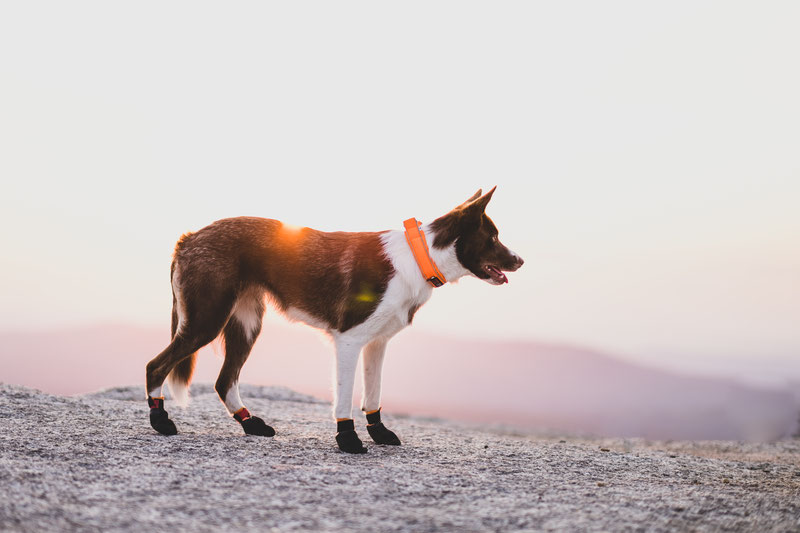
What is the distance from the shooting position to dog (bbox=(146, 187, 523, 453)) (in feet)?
19.8

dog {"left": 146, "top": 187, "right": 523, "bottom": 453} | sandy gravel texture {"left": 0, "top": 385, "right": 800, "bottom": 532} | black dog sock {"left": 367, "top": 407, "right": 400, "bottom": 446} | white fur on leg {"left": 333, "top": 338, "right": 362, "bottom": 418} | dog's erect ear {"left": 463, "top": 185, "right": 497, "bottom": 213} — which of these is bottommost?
sandy gravel texture {"left": 0, "top": 385, "right": 800, "bottom": 532}

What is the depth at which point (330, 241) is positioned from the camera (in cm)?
650

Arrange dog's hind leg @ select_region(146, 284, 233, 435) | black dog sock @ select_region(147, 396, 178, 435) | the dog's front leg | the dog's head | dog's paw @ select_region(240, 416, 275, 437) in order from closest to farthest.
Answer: the dog's front leg
the dog's head
dog's hind leg @ select_region(146, 284, 233, 435)
black dog sock @ select_region(147, 396, 178, 435)
dog's paw @ select_region(240, 416, 275, 437)

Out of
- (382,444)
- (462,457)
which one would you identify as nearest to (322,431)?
(382,444)

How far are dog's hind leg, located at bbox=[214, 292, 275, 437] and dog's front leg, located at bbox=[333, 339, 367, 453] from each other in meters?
1.17

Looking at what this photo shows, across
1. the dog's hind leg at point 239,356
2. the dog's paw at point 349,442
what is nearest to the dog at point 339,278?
the dog's paw at point 349,442

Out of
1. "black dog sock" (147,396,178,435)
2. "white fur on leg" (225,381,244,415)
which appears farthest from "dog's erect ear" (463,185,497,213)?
"black dog sock" (147,396,178,435)

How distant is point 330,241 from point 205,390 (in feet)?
18.8

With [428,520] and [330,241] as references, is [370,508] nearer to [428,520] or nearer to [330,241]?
[428,520]

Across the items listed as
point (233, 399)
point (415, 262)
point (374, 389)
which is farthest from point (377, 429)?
point (415, 262)

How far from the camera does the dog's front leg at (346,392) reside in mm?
5984

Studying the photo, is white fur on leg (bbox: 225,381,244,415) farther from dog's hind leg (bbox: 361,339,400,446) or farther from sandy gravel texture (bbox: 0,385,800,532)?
dog's hind leg (bbox: 361,339,400,446)

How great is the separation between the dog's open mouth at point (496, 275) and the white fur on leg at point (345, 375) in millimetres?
1391

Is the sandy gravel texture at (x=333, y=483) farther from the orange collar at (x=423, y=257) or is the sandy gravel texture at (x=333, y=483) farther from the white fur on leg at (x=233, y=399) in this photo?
the orange collar at (x=423, y=257)
